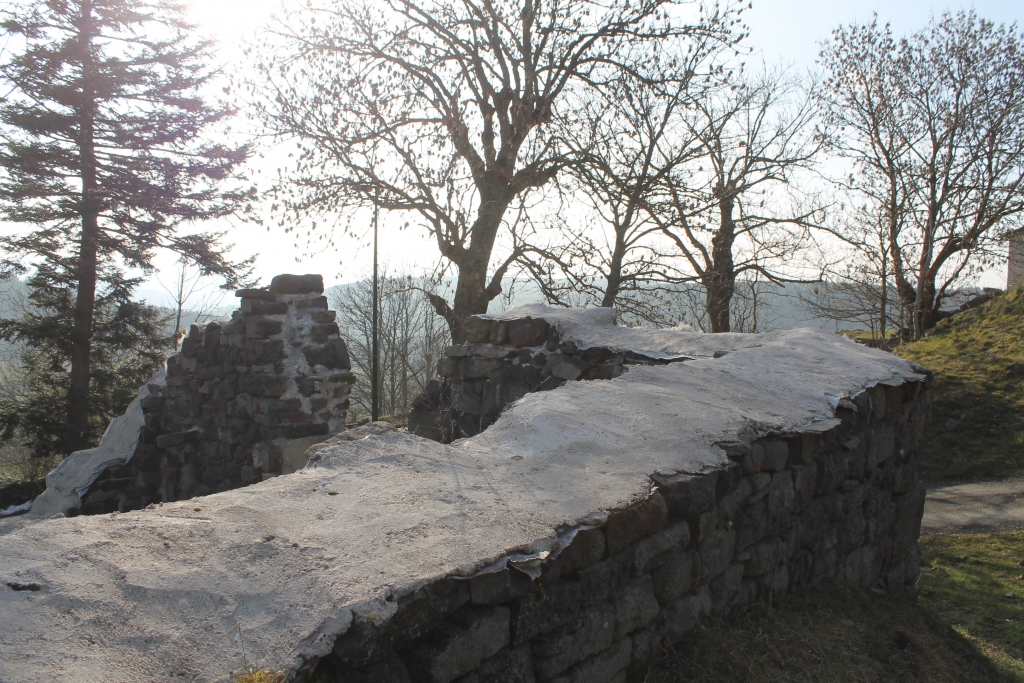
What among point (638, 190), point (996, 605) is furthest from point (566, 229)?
point (996, 605)

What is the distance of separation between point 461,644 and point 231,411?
536 centimetres

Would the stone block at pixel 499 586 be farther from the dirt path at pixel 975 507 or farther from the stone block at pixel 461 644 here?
the dirt path at pixel 975 507

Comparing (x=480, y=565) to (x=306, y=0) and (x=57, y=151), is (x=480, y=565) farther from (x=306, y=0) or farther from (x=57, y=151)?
(x=57, y=151)

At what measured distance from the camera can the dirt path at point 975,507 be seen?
7430 millimetres

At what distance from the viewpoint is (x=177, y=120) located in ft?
52.7

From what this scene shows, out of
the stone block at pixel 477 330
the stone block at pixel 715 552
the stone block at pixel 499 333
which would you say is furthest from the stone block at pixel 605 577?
the stone block at pixel 477 330

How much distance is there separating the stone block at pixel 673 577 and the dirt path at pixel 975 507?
20.5 ft

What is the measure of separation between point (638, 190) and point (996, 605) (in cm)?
737

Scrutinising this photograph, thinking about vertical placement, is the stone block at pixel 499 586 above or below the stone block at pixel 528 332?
below

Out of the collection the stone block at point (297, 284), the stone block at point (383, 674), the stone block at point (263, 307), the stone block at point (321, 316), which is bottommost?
the stone block at point (383, 674)

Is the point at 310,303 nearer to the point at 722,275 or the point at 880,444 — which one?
the point at 880,444

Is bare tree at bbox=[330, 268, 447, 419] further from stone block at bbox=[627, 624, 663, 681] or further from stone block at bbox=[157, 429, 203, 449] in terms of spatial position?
stone block at bbox=[627, 624, 663, 681]

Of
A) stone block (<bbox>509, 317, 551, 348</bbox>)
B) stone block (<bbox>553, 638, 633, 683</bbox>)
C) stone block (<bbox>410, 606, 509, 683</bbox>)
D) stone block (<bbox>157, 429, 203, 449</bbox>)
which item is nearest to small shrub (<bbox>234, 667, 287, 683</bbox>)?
stone block (<bbox>410, 606, 509, 683</bbox>)

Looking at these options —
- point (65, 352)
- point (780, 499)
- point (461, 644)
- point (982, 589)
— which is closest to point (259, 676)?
point (461, 644)
